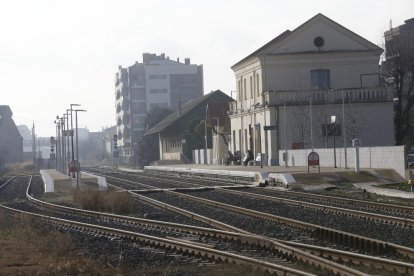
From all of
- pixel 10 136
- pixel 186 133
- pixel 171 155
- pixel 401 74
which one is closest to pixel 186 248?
pixel 401 74

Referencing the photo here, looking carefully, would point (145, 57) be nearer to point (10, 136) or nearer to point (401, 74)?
point (10, 136)

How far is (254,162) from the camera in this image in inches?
2405

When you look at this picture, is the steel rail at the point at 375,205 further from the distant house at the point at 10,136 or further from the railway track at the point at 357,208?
the distant house at the point at 10,136

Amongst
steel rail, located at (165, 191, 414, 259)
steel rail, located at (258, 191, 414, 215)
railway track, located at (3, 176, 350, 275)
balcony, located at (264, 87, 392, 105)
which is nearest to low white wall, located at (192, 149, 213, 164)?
balcony, located at (264, 87, 392, 105)

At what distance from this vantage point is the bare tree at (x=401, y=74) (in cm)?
5895

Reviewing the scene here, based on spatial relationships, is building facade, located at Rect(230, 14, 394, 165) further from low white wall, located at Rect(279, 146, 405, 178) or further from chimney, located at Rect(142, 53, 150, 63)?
chimney, located at Rect(142, 53, 150, 63)

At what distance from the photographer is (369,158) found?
41.9m

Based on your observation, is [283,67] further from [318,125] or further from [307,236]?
[307,236]

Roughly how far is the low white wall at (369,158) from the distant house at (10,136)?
121 m

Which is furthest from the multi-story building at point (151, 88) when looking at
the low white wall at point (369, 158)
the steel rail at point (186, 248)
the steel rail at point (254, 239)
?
the steel rail at point (186, 248)

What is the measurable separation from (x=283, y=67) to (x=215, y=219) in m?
40.0

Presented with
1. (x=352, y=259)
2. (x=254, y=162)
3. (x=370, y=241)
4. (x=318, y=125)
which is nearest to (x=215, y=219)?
(x=370, y=241)

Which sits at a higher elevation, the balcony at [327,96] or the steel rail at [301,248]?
the balcony at [327,96]

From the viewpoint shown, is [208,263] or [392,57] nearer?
[208,263]
